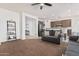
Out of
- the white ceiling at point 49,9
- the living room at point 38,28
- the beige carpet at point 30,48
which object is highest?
the white ceiling at point 49,9

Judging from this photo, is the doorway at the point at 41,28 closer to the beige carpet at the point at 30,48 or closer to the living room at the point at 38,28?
the living room at the point at 38,28

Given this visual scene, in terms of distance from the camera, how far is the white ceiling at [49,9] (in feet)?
5.97

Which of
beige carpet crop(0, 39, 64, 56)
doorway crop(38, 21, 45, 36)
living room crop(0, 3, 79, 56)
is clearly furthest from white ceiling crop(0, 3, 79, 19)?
beige carpet crop(0, 39, 64, 56)

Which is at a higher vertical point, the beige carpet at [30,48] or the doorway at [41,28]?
the doorway at [41,28]

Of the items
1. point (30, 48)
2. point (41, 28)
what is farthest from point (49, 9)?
point (30, 48)

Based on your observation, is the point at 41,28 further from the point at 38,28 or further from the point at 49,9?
the point at 49,9

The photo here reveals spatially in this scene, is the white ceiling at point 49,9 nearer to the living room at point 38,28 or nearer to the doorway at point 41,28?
the living room at point 38,28

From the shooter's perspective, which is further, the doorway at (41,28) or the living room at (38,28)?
the doorway at (41,28)

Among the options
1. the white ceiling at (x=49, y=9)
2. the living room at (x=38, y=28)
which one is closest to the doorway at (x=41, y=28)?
the living room at (x=38, y=28)

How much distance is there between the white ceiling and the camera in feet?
5.97

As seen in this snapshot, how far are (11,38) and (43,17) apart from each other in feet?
2.50

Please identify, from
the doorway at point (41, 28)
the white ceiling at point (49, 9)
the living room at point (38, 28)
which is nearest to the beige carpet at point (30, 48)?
the living room at point (38, 28)

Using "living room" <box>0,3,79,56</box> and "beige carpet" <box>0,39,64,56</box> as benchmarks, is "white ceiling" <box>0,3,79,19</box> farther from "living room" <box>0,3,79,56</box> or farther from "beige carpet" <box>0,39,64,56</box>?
"beige carpet" <box>0,39,64,56</box>

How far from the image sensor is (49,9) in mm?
1938
